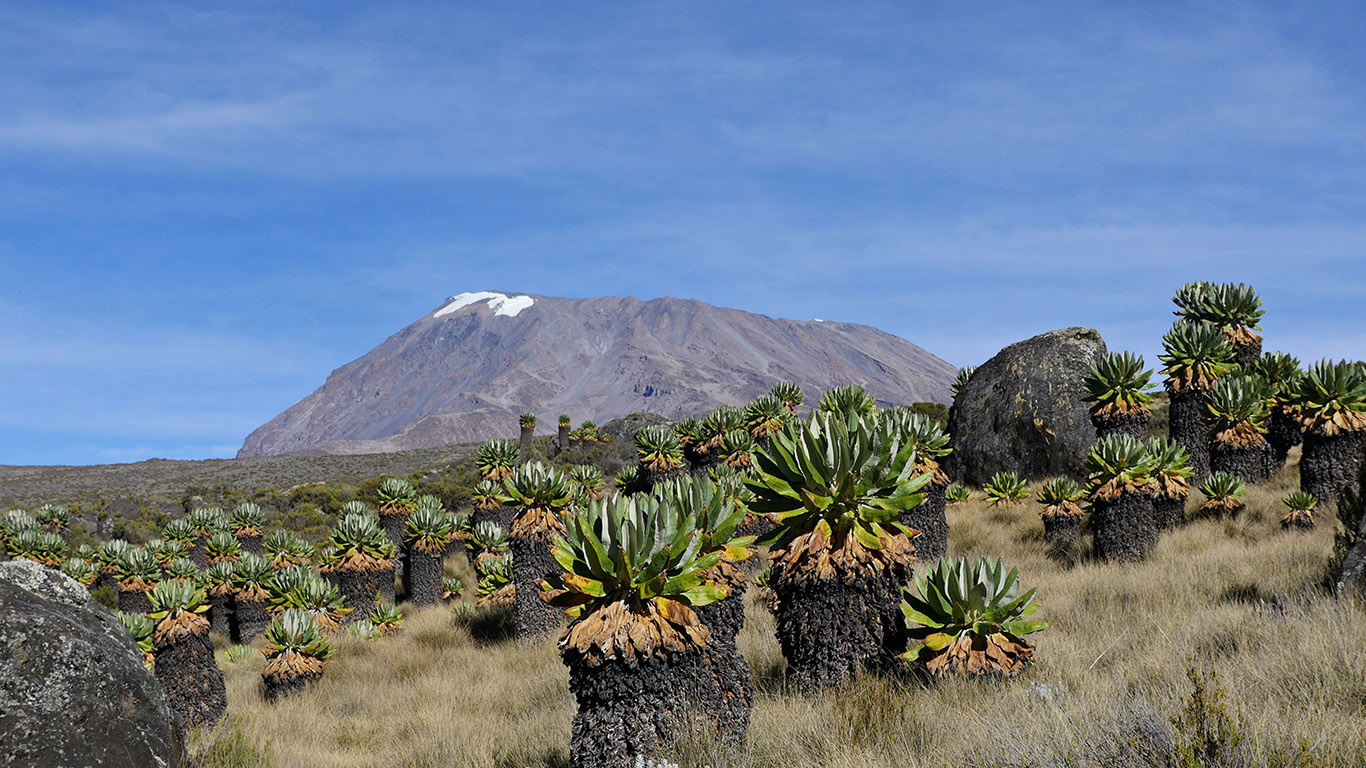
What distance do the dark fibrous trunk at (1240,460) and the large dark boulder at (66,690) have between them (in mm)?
16580

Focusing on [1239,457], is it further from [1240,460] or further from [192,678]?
[192,678]

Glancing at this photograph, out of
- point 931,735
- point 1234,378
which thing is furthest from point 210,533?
point 1234,378

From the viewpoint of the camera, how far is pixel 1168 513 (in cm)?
1324

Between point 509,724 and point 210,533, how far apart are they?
18.9 m

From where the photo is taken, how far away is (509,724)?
7.93 meters

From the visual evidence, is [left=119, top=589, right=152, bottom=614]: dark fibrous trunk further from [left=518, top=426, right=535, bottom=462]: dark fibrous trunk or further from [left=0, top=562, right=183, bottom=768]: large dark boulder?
[left=518, top=426, right=535, bottom=462]: dark fibrous trunk

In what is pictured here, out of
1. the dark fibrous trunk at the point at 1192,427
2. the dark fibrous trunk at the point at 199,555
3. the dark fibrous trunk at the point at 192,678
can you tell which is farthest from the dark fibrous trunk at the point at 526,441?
the dark fibrous trunk at the point at 1192,427

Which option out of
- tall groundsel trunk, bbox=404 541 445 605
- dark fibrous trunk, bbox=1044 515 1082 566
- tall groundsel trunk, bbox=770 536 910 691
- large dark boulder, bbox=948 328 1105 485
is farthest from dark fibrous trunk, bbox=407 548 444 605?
tall groundsel trunk, bbox=770 536 910 691

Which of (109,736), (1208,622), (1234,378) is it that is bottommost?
(1208,622)

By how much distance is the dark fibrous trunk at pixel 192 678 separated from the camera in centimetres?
1152

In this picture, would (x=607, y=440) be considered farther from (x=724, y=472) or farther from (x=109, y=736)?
(x=109, y=736)

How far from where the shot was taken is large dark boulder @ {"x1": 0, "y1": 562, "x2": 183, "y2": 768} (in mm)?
3695

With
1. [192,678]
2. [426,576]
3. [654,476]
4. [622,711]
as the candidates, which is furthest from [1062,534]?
[426,576]

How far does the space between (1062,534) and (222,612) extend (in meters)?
19.8
